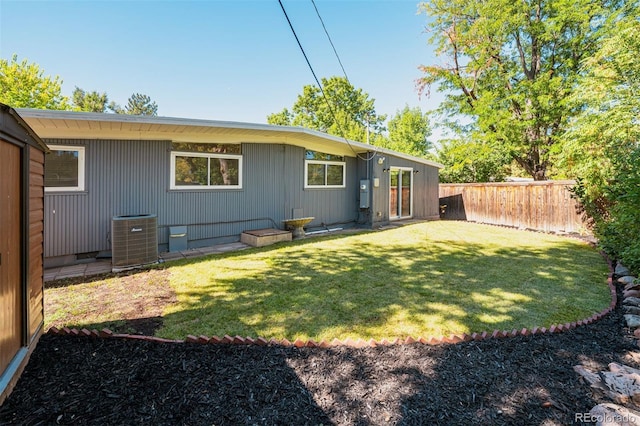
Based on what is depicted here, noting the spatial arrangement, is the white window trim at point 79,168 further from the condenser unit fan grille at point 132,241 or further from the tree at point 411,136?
the tree at point 411,136

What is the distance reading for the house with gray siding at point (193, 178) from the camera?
17.6ft

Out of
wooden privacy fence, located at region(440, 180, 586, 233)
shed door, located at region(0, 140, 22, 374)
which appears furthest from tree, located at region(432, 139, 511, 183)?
shed door, located at region(0, 140, 22, 374)

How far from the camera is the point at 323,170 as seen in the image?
30.6ft

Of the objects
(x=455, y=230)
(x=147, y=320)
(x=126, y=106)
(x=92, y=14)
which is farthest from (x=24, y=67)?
(x=455, y=230)

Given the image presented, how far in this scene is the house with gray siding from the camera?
5.36 m

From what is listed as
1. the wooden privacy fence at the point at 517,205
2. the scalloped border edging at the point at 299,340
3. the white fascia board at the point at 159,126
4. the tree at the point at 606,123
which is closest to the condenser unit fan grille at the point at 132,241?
the white fascia board at the point at 159,126

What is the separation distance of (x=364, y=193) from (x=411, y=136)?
68.7 ft

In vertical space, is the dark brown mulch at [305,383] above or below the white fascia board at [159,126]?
below

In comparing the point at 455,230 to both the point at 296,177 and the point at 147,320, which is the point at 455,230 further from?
the point at 147,320

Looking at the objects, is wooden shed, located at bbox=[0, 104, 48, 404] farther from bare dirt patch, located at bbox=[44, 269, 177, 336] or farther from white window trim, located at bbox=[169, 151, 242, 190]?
white window trim, located at bbox=[169, 151, 242, 190]

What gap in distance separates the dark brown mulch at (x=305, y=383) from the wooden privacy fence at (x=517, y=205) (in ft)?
26.6

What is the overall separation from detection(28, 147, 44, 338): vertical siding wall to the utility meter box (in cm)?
823

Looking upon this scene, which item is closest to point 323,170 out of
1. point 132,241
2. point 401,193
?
point 401,193

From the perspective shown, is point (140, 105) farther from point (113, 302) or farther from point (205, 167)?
point (113, 302)
